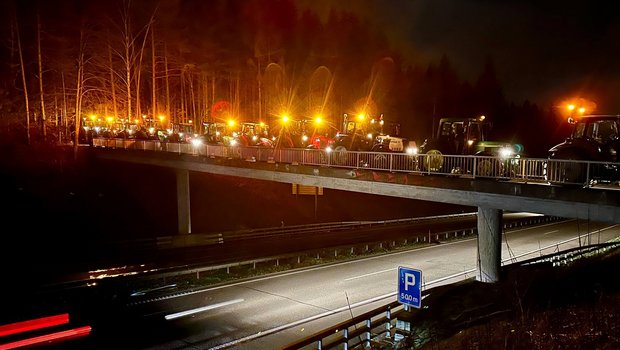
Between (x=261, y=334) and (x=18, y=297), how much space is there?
332 inches

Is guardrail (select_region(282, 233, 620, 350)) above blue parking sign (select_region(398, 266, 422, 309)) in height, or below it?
below

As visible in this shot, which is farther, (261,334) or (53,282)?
(53,282)

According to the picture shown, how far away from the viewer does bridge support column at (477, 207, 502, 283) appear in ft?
53.7

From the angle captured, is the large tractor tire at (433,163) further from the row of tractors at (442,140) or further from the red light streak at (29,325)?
the red light streak at (29,325)

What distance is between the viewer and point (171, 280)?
17719 millimetres

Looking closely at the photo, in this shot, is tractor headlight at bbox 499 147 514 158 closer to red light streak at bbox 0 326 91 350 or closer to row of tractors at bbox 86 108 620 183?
row of tractors at bbox 86 108 620 183

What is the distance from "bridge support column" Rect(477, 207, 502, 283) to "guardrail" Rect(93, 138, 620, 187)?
1716 mm

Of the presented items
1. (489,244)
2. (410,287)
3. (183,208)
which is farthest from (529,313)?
(183,208)

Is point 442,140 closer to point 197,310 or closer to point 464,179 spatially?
point 464,179

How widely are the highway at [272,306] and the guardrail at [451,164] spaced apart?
191 centimetres

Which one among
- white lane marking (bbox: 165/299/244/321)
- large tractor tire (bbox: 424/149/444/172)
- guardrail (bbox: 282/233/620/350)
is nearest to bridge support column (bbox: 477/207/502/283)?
guardrail (bbox: 282/233/620/350)

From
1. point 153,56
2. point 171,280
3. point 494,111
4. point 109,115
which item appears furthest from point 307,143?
point 494,111

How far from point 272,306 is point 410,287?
685cm

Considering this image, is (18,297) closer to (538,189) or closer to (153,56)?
(538,189)
